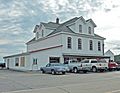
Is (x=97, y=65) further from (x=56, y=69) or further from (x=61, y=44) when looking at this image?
(x=61, y=44)

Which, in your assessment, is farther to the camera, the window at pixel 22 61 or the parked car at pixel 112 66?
the window at pixel 22 61

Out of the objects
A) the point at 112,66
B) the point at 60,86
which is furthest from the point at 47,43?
the point at 60,86

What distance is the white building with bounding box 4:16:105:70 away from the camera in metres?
43.0

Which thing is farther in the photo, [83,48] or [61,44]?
[83,48]

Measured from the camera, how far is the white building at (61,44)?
43.0 meters

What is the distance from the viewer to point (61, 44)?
4359 centimetres

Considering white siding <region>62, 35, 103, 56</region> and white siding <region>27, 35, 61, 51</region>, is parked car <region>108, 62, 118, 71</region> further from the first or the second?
white siding <region>27, 35, 61, 51</region>

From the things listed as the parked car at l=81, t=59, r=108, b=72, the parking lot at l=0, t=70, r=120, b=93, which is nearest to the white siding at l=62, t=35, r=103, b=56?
the parked car at l=81, t=59, r=108, b=72

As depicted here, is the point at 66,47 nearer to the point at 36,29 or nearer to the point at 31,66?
the point at 31,66

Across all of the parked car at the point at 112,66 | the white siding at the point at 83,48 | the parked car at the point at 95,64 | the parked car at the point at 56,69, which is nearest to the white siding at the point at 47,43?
the white siding at the point at 83,48

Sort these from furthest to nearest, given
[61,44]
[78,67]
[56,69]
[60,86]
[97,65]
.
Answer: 1. [61,44]
2. [97,65]
3. [78,67]
4. [56,69]
5. [60,86]

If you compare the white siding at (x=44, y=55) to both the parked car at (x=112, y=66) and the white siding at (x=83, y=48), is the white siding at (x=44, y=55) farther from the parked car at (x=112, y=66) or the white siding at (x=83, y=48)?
the parked car at (x=112, y=66)

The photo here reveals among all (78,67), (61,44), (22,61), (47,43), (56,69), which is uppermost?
(47,43)

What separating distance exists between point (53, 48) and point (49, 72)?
29.2 feet
